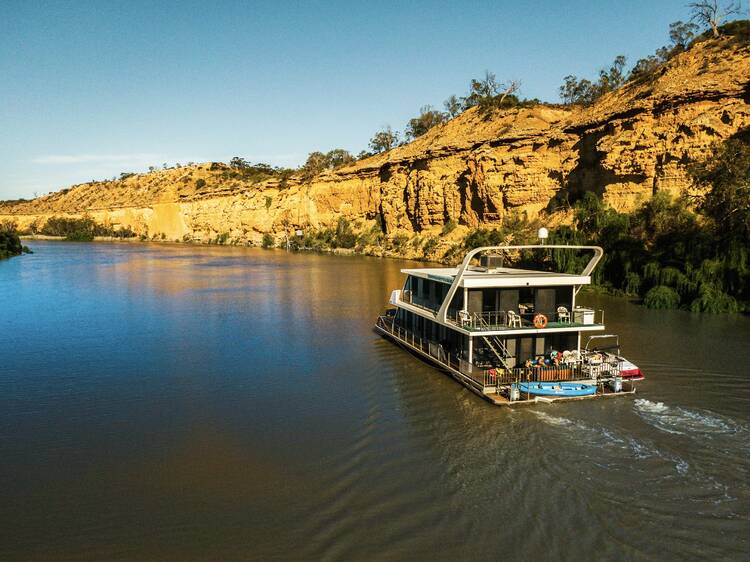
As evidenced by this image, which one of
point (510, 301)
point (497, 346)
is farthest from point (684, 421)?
point (510, 301)

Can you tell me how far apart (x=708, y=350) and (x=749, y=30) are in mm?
40161

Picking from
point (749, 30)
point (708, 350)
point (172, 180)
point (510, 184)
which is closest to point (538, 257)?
point (510, 184)

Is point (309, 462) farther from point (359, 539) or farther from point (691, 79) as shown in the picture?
point (691, 79)

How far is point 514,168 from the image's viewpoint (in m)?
56.8

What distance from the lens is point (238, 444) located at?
13.6 metres

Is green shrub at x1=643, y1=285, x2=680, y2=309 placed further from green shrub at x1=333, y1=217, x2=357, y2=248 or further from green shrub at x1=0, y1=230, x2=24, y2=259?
green shrub at x1=0, y1=230, x2=24, y2=259

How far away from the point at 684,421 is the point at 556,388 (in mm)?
3121

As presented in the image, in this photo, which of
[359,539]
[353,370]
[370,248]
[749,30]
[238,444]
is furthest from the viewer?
[370,248]

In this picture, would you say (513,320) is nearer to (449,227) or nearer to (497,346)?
(497,346)

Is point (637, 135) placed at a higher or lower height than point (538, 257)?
higher

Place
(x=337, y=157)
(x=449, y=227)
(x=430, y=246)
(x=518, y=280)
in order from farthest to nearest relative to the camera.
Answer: (x=337, y=157)
(x=449, y=227)
(x=430, y=246)
(x=518, y=280)

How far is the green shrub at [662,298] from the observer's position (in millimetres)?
30902

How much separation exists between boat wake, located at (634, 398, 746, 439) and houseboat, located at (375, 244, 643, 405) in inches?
42.8

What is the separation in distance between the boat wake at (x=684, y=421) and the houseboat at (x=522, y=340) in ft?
3.57
